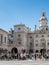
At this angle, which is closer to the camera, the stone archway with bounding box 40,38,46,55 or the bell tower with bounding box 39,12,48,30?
the stone archway with bounding box 40,38,46,55

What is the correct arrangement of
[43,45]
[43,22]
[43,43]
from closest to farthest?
[43,45]
[43,43]
[43,22]

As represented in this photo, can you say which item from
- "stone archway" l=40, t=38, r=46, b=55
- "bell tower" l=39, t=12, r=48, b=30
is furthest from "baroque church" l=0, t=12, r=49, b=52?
"bell tower" l=39, t=12, r=48, b=30

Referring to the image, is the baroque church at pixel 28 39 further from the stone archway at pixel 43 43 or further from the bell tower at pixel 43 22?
the bell tower at pixel 43 22

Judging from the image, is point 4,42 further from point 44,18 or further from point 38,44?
point 44,18

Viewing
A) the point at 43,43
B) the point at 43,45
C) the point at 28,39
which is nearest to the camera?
the point at 43,45

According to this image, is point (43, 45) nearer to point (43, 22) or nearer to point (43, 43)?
point (43, 43)

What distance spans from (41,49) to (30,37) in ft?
20.1

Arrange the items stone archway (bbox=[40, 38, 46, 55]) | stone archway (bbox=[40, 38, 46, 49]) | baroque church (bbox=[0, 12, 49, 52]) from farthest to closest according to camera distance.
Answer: stone archway (bbox=[40, 38, 46, 49])
stone archway (bbox=[40, 38, 46, 55])
baroque church (bbox=[0, 12, 49, 52])

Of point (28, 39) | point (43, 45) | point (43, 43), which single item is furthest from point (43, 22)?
point (43, 45)

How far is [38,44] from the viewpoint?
74.2 meters

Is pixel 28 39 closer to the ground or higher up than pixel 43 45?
higher up

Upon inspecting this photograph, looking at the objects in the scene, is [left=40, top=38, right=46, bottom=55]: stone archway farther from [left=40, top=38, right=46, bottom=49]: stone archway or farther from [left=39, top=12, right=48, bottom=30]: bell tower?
[left=39, top=12, right=48, bottom=30]: bell tower

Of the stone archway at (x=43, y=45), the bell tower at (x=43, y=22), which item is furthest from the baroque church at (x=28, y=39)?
the bell tower at (x=43, y=22)

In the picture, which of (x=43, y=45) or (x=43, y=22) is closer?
(x=43, y=45)
